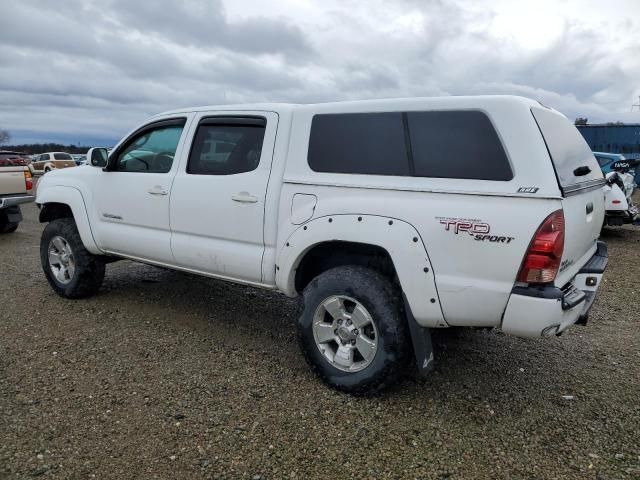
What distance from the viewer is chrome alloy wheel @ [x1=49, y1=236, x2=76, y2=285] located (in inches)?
209

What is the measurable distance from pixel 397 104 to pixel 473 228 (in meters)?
0.98

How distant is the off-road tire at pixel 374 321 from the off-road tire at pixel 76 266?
2.82 meters

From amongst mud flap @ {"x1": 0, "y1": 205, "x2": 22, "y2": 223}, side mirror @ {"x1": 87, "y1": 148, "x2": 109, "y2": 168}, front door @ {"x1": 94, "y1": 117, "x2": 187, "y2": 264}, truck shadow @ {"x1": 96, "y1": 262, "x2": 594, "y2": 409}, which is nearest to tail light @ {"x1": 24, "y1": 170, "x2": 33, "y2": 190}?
mud flap @ {"x1": 0, "y1": 205, "x2": 22, "y2": 223}

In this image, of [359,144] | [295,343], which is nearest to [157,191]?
[295,343]

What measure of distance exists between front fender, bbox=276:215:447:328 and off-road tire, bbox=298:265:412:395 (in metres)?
0.16

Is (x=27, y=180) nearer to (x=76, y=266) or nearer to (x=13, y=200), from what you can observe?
(x=13, y=200)

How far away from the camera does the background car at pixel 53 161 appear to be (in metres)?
32.2

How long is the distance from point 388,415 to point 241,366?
125 centimetres

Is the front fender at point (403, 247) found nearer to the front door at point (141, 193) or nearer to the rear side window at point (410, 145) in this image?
the rear side window at point (410, 145)

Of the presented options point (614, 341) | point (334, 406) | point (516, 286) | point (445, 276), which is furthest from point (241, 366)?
point (614, 341)

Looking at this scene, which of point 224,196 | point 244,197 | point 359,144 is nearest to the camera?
point 359,144

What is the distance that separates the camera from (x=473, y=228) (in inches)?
111

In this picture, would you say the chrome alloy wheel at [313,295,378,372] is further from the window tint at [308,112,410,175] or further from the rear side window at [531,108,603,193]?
the rear side window at [531,108,603,193]

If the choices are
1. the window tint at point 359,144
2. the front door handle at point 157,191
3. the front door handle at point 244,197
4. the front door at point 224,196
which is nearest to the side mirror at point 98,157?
the front door handle at point 157,191
